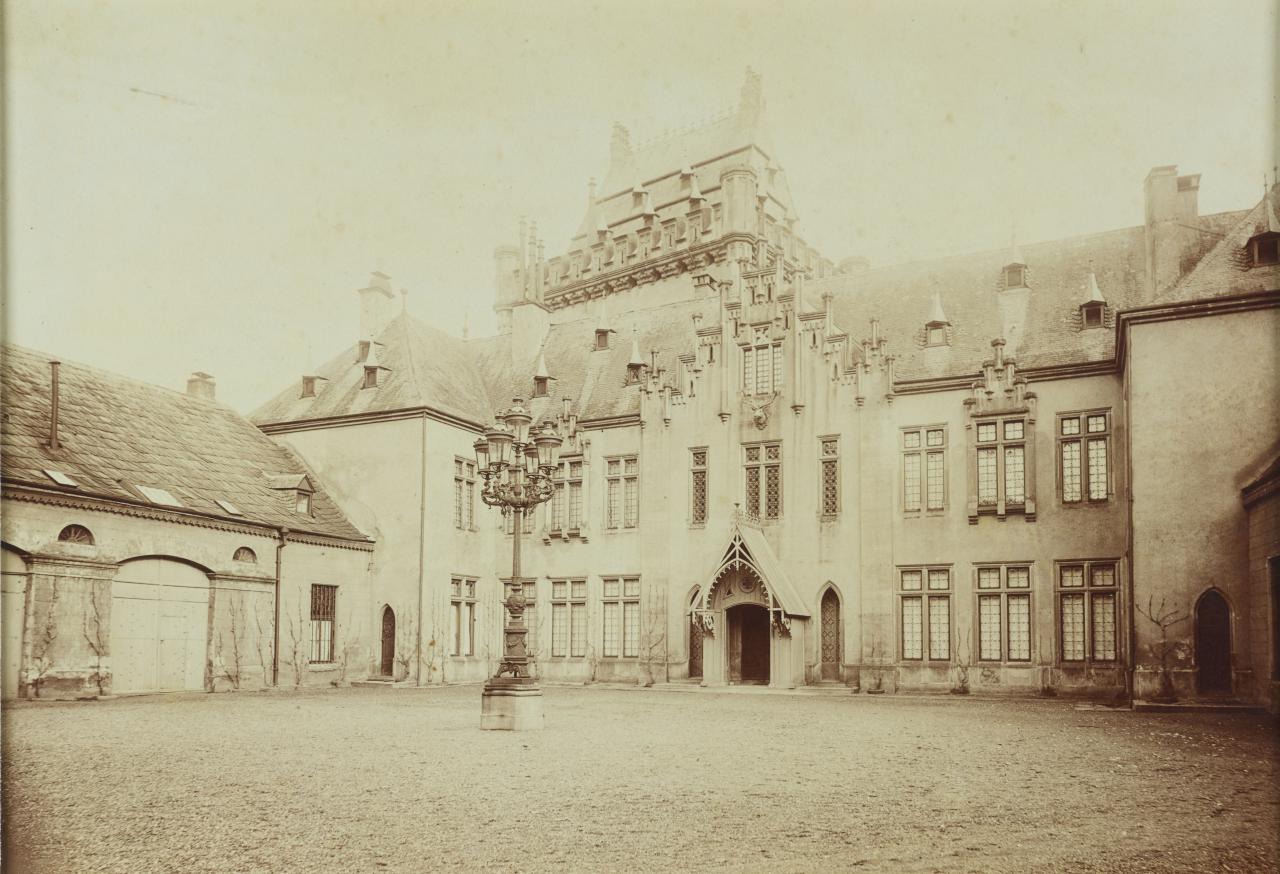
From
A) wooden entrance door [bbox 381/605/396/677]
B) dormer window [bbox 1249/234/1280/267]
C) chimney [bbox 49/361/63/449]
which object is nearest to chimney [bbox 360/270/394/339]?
wooden entrance door [bbox 381/605/396/677]

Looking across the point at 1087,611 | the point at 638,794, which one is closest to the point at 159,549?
the point at 638,794

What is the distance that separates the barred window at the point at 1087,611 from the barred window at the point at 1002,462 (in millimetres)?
2400

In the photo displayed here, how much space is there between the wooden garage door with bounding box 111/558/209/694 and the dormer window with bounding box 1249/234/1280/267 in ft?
89.2

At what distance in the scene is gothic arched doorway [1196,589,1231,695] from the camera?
2388 centimetres

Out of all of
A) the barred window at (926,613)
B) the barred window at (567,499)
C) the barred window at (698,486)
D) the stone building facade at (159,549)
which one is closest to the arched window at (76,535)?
the stone building facade at (159,549)

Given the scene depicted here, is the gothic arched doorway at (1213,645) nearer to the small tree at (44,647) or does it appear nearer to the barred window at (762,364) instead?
the barred window at (762,364)

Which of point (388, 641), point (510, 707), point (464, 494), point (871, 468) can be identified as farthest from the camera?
point (464, 494)

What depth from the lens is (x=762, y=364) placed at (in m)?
34.2

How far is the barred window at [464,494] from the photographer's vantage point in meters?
37.8

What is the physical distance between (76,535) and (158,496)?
2.97 m

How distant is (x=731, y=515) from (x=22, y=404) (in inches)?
771

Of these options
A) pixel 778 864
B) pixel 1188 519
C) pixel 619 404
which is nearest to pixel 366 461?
pixel 619 404

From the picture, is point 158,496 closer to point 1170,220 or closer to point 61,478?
point 61,478

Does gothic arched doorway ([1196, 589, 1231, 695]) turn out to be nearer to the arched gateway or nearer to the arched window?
the arched gateway
